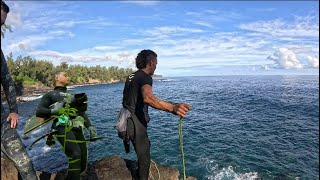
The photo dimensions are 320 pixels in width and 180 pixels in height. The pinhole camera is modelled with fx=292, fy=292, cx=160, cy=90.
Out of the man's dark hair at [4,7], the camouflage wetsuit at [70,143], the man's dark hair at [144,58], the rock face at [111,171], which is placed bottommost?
the rock face at [111,171]

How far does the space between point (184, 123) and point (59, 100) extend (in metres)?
30.5

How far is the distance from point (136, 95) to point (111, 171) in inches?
143

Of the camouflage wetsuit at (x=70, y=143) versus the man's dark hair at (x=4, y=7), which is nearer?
the man's dark hair at (x=4, y=7)

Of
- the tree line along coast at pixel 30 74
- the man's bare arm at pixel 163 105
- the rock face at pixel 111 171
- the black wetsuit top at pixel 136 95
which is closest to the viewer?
the man's bare arm at pixel 163 105

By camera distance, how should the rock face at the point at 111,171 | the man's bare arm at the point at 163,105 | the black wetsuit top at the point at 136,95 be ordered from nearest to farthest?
the man's bare arm at the point at 163,105
the black wetsuit top at the point at 136,95
the rock face at the point at 111,171

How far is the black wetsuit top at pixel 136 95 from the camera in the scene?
6.14m

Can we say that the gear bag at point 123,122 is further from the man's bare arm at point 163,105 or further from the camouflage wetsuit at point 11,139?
the camouflage wetsuit at point 11,139

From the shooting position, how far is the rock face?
28.5ft

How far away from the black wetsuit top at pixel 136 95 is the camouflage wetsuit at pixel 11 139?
7.46 feet

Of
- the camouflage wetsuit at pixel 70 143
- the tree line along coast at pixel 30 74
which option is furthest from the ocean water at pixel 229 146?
the tree line along coast at pixel 30 74

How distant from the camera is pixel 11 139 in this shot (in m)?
5.34

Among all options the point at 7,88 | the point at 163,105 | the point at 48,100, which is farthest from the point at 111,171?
the point at 163,105

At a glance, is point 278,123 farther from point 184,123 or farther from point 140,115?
point 140,115

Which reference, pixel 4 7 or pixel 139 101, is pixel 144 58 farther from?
pixel 4 7
